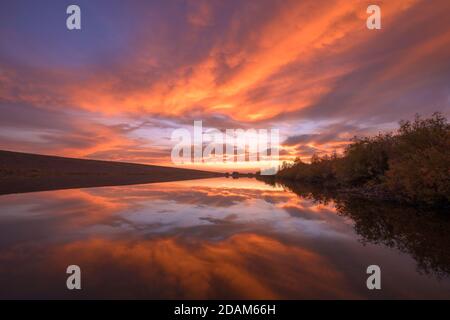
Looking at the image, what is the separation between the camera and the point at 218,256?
8094 mm

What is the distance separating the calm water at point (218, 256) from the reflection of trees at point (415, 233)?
49 millimetres

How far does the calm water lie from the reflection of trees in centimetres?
5

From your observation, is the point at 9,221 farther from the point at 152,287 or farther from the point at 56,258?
the point at 152,287

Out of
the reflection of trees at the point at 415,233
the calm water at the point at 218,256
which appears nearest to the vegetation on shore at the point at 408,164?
the reflection of trees at the point at 415,233

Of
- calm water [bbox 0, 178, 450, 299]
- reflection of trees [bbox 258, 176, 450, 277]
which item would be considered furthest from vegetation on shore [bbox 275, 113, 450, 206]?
calm water [bbox 0, 178, 450, 299]

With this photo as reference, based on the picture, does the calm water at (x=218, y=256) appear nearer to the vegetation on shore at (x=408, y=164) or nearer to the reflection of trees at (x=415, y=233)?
the reflection of trees at (x=415, y=233)

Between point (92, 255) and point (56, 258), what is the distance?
99 centimetres

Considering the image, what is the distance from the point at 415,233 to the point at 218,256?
9.87 meters

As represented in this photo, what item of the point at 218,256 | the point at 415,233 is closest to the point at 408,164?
the point at 415,233

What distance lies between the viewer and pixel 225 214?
52.9ft

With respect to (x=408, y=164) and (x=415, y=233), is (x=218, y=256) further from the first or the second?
(x=408, y=164)

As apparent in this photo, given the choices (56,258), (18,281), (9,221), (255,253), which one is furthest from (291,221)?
(9,221)

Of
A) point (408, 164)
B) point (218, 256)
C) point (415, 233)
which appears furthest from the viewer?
point (408, 164)

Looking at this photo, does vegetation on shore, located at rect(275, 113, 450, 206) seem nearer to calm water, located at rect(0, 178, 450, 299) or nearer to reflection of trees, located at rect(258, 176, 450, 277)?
reflection of trees, located at rect(258, 176, 450, 277)
